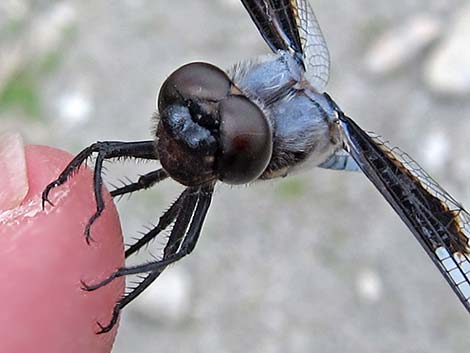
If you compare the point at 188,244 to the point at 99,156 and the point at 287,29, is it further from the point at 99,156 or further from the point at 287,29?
the point at 287,29

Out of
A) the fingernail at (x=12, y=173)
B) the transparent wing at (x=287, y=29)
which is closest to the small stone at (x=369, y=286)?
the transparent wing at (x=287, y=29)

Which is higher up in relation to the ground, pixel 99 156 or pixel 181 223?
pixel 99 156

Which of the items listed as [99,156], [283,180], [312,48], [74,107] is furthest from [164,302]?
[99,156]

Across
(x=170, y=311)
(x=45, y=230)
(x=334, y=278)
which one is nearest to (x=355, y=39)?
(x=334, y=278)

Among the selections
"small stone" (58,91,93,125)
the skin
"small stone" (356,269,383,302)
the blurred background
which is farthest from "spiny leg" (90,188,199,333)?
"small stone" (58,91,93,125)

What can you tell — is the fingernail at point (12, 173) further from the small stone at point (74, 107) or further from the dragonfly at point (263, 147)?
the small stone at point (74, 107)
